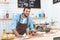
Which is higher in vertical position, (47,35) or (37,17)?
(37,17)

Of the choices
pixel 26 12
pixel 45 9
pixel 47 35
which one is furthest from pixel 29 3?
pixel 47 35

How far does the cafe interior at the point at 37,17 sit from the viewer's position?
6.82ft

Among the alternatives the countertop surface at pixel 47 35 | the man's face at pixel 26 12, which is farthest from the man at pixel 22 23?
the countertop surface at pixel 47 35

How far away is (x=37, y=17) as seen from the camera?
7.09 ft

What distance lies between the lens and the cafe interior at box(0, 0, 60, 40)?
6.82ft

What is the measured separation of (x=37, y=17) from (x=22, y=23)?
0.75 feet

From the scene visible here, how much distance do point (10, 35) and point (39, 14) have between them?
510 millimetres

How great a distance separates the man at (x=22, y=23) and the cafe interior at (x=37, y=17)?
4 centimetres

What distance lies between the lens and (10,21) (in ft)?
6.86

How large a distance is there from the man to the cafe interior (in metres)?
0.04

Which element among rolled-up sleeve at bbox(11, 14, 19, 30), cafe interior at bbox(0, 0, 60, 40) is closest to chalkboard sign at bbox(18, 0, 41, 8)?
cafe interior at bbox(0, 0, 60, 40)

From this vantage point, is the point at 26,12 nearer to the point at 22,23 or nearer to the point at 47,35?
the point at 22,23

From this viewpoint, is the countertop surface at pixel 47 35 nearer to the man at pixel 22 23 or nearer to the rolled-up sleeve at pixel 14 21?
the man at pixel 22 23

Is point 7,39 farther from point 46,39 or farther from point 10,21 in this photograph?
point 46,39
